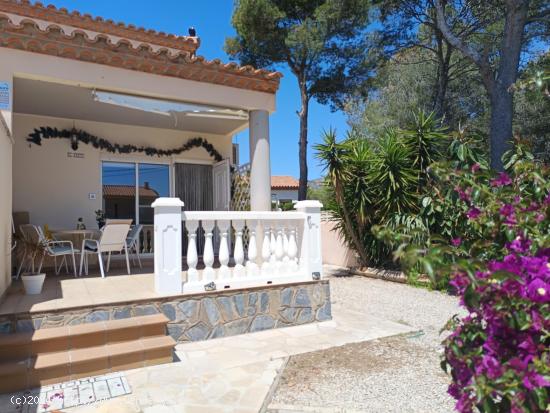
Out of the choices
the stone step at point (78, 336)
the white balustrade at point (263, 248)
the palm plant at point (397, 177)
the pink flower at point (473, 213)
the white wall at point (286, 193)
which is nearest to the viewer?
the pink flower at point (473, 213)

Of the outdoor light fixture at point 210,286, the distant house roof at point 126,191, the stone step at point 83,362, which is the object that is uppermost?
the distant house roof at point 126,191

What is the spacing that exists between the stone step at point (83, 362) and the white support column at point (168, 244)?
2.63ft

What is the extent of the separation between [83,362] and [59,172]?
6.53 m

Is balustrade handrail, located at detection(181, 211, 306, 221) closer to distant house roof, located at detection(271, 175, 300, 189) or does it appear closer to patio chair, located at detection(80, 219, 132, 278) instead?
patio chair, located at detection(80, 219, 132, 278)

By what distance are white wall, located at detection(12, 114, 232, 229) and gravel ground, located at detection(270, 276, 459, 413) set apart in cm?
730

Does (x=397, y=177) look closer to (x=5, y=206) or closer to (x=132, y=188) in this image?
(x=132, y=188)

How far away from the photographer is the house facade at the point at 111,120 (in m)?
6.55

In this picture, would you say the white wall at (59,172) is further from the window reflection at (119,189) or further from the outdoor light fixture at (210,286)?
the outdoor light fixture at (210,286)

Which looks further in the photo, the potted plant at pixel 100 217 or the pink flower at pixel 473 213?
the potted plant at pixel 100 217

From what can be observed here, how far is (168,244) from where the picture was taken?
19.4 feet

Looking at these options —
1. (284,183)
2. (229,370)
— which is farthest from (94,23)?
(284,183)

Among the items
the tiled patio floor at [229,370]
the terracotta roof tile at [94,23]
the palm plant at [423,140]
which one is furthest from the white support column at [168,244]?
the palm plant at [423,140]

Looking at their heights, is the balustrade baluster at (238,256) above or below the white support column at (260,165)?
below

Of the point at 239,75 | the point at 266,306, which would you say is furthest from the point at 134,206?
the point at 266,306
